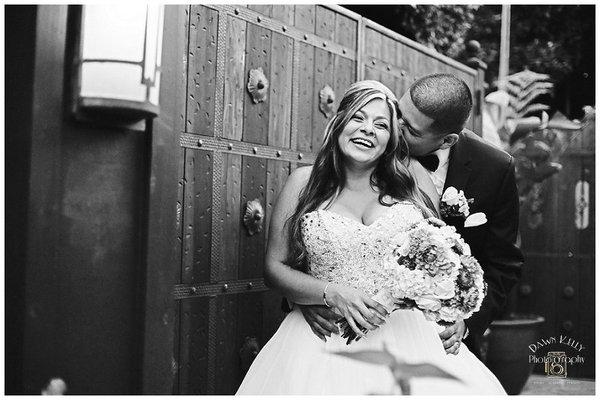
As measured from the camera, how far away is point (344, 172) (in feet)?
11.1

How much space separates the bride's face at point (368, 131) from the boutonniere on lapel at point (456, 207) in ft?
1.74

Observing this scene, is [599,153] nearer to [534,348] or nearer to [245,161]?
[245,161]

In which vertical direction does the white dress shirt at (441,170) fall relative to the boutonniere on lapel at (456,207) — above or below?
above

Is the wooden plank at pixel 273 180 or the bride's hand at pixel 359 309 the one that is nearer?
the bride's hand at pixel 359 309

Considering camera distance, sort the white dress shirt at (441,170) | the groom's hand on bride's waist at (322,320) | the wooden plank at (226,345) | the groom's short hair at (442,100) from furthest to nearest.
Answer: the white dress shirt at (441,170)
the wooden plank at (226,345)
the groom's short hair at (442,100)
the groom's hand on bride's waist at (322,320)

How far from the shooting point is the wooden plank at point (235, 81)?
3.66m

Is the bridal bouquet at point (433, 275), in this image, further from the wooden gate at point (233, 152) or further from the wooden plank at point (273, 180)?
the wooden plank at point (273, 180)

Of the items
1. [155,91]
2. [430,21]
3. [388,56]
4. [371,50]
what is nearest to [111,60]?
[155,91]

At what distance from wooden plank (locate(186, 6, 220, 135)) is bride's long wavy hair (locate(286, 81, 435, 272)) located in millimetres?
561

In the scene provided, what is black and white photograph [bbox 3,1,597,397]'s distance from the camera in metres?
2.51

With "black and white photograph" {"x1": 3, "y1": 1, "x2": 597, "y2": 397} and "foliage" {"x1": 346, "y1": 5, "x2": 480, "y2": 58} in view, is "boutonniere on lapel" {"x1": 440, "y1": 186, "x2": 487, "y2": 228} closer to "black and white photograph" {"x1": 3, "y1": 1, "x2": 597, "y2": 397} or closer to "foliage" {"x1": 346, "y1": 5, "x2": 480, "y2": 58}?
"black and white photograph" {"x1": 3, "y1": 1, "x2": 597, "y2": 397}

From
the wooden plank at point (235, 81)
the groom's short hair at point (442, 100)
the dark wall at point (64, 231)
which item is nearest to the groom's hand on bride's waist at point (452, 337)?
the groom's short hair at point (442, 100)

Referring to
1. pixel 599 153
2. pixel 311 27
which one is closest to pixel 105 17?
pixel 311 27

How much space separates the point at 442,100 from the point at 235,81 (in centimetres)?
97
